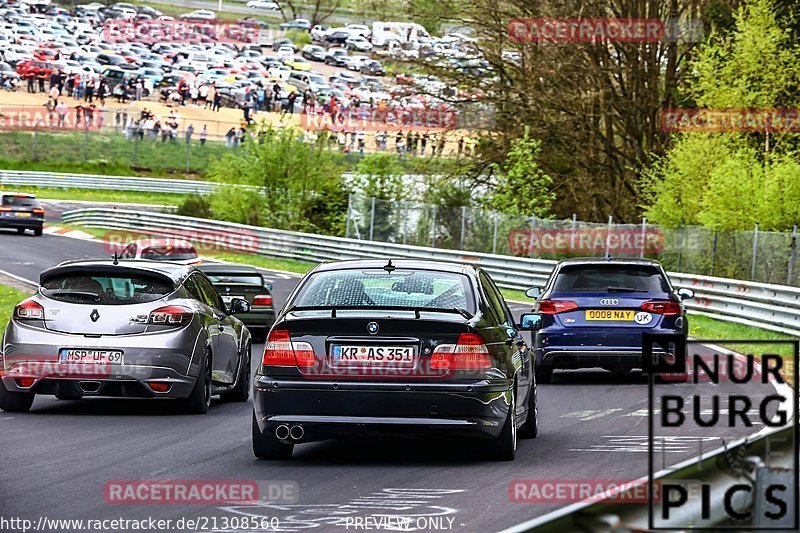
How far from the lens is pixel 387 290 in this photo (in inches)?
402

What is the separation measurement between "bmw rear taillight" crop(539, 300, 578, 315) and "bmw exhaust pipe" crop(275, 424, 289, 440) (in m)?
7.58

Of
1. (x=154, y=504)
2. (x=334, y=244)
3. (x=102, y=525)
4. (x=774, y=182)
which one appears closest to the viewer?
(x=102, y=525)

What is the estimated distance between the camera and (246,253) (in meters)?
48.5

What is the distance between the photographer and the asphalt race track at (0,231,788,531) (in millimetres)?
7891

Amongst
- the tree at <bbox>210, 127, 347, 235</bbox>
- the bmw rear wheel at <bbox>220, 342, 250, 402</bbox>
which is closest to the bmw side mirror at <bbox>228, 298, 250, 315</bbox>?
the bmw rear wheel at <bbox>220, 342, 250, 402</bbox>

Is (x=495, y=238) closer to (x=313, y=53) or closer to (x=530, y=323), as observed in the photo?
(x=530, y=323)

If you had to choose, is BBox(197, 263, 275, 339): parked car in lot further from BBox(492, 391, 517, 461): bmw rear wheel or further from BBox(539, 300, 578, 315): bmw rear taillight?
BBox(492, 391, 517, 461): bmw rear wheel

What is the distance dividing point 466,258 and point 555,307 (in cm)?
2296

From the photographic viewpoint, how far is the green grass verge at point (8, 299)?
2427cm

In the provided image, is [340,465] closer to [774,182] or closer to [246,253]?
[774,182]

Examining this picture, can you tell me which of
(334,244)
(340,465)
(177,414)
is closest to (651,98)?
(334,244)

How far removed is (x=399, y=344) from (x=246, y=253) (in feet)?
129

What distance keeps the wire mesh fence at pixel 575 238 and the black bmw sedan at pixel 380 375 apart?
71.9 feet

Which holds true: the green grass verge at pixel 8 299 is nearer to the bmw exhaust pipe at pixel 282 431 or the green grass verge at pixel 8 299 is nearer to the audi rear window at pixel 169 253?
the audi rear window at pixel 169 253
